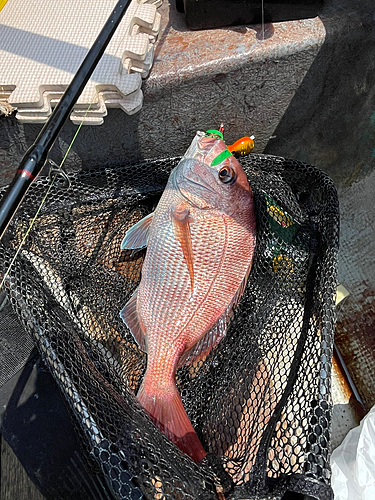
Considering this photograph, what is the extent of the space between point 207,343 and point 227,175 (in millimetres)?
964

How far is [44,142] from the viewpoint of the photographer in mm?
1442

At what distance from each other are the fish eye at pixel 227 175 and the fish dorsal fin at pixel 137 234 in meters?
0.48

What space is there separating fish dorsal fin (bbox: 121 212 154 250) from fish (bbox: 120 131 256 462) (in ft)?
0.27

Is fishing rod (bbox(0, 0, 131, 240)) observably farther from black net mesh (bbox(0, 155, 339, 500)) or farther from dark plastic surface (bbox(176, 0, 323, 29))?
dark plastic surface (bbox(176, 0, 323, 29))

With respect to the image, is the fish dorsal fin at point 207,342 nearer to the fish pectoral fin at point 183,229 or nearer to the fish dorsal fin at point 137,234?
the fish pectoral fin at point 183,229

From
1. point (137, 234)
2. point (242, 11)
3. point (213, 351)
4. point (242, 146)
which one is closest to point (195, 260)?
point (137, 234)

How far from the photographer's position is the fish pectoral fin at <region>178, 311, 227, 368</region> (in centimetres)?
210

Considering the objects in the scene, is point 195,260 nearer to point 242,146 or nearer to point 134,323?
point 134,323

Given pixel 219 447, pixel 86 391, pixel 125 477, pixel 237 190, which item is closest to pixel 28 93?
pixel 237 190

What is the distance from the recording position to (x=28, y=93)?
2.00m

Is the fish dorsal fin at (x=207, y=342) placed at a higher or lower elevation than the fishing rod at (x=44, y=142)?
lower

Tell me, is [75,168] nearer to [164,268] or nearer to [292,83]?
[164,268]

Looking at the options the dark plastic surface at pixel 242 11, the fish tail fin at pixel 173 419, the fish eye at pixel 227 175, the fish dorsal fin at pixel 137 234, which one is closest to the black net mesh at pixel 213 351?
the fish tail fin at pixel 173 419

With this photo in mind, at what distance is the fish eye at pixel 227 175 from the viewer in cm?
209
